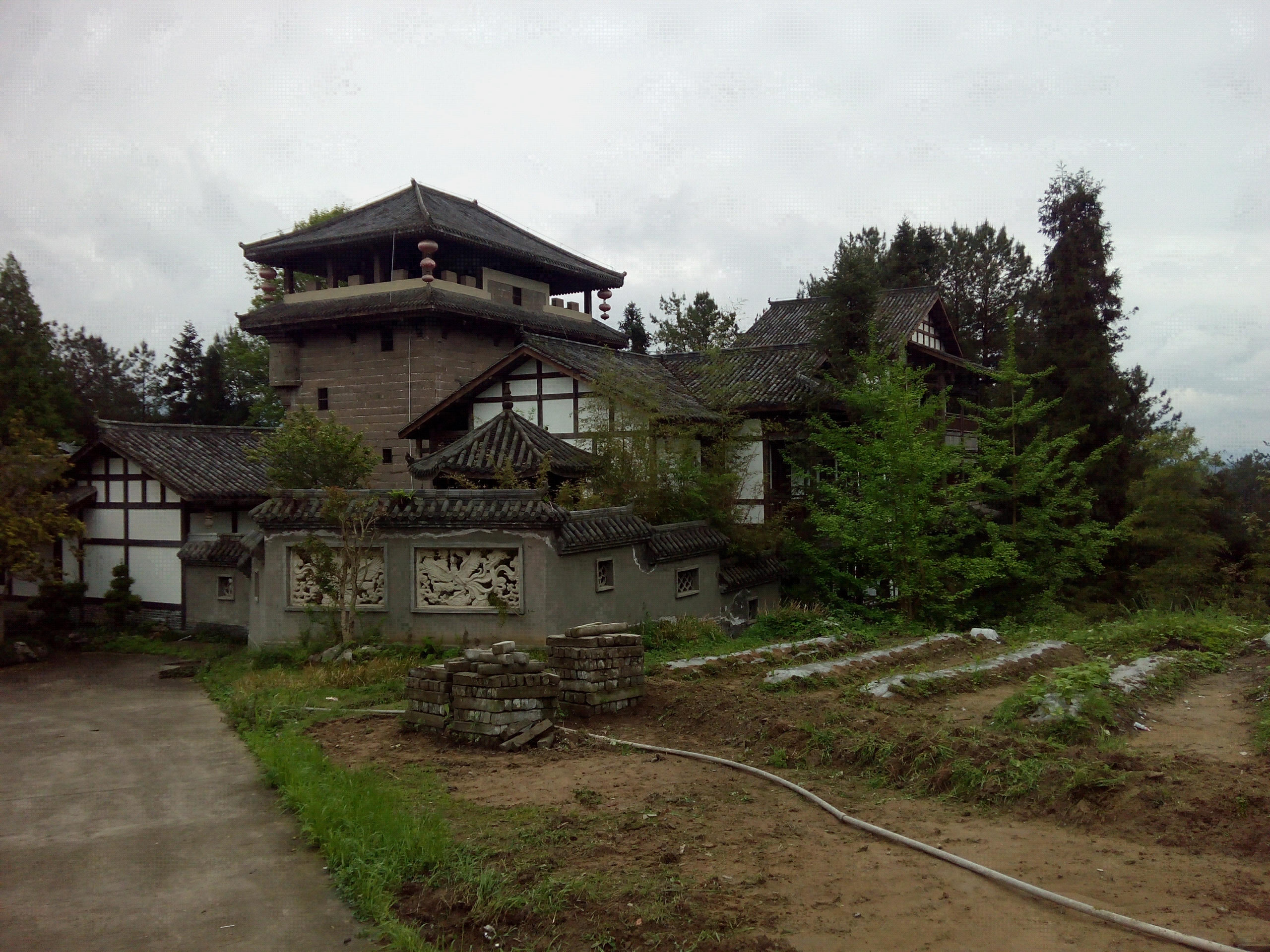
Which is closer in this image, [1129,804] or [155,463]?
[1129,804]

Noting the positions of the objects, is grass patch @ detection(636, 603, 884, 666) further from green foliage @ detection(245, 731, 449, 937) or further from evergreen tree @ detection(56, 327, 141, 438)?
evergreen tree @ detection(56, 327, 141, 438)

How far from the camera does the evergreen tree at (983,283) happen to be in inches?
1448

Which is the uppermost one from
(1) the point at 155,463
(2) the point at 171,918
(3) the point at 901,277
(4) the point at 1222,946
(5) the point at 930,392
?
(3) the point at 901,277

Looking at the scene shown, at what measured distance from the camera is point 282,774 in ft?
27.7

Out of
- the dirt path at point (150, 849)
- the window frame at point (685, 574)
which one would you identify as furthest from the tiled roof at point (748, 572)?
the dirt path at point (150, 849)

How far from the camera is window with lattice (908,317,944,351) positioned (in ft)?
84.1

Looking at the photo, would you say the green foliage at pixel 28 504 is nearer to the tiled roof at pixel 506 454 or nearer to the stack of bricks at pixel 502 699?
the tiled roof at pixel 506 454

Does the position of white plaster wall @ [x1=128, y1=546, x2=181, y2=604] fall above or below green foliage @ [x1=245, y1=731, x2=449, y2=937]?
above

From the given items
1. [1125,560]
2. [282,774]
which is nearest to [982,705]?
[282,774]

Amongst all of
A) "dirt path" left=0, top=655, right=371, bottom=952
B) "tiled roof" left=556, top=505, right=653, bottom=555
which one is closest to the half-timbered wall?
"dirt path" left=0, top=655, right=371, bottom=952

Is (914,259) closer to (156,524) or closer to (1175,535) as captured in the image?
(1175,535)

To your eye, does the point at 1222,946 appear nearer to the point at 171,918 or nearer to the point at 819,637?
the point at 171,918

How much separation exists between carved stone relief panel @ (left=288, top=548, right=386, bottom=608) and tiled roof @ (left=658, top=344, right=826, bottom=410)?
8.57 meters

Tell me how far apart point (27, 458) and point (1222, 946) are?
20.3 meters
